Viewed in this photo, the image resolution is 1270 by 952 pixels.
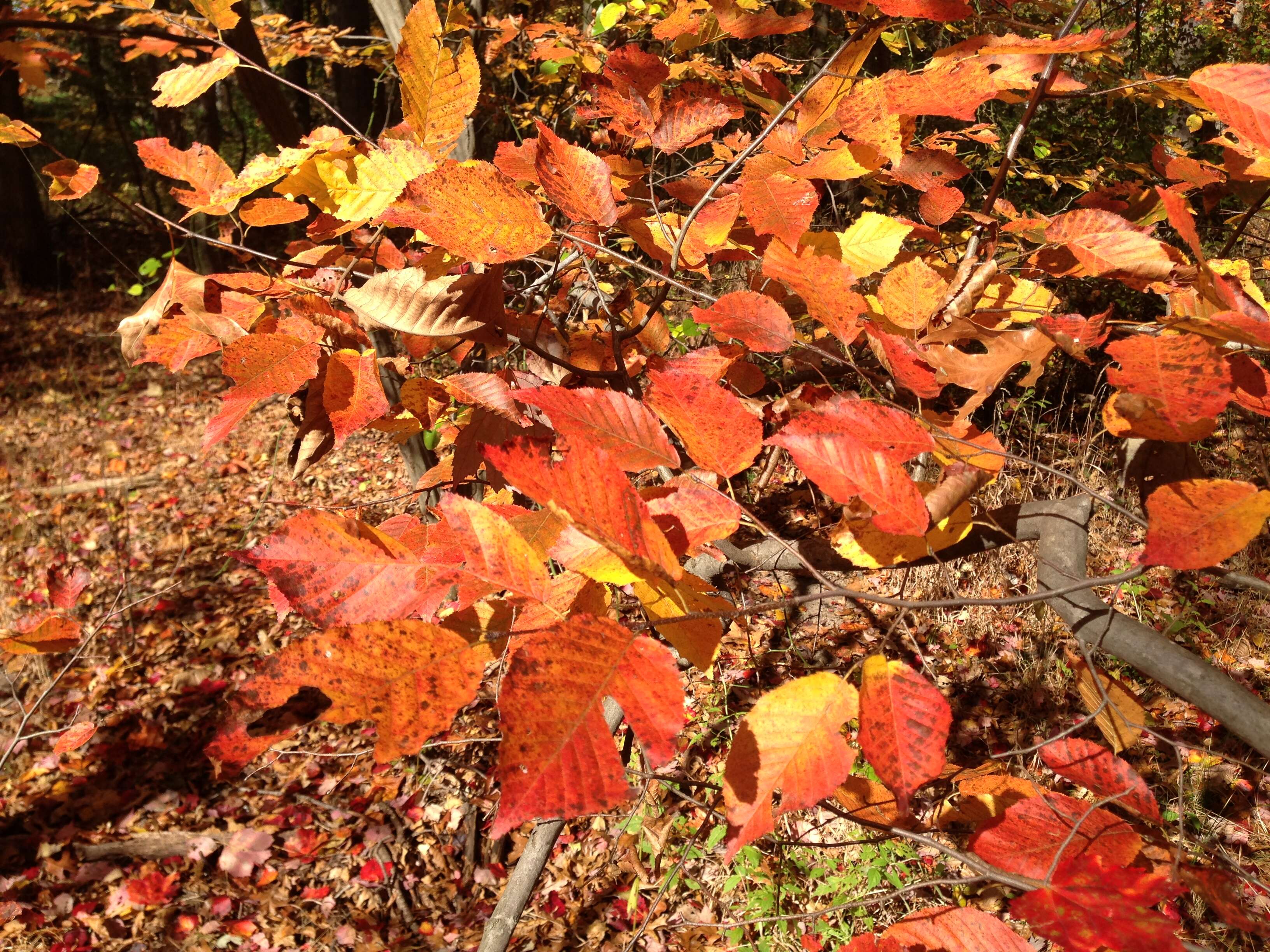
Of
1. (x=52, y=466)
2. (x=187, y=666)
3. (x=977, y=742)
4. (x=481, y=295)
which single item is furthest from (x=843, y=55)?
(x=52, y=466)

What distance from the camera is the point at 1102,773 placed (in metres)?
0.76

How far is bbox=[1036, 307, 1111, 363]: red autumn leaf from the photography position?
2.30 ft

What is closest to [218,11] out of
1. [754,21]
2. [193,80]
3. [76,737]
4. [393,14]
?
[193,80]

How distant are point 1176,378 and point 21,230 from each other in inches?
411

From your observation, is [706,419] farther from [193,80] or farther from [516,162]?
[193,80]

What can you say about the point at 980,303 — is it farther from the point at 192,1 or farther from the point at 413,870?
the point at 413,870

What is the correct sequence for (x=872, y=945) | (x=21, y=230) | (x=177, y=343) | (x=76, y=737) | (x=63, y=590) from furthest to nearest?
(x=21, y=230) → (x=76, y=737) → (x=63, y=590) → (x=177, y=343) → (x=872, y=945)

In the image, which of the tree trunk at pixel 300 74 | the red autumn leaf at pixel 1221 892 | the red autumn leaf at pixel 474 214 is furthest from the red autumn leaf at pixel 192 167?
the tree trunk at pixel 300 74

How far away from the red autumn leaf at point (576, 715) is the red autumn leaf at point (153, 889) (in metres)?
3.31

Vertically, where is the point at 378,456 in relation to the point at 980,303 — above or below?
below

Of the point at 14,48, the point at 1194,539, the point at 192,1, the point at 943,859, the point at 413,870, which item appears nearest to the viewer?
the point at 1194,539

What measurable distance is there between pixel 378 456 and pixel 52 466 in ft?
8.20

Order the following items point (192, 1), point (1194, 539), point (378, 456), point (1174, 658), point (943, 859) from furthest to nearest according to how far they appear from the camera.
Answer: point (378, 456) < point (943, 859) < point (192, 1) < point (1174, 658) < point (1194, 539)

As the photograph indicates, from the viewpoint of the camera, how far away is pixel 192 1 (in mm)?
915
